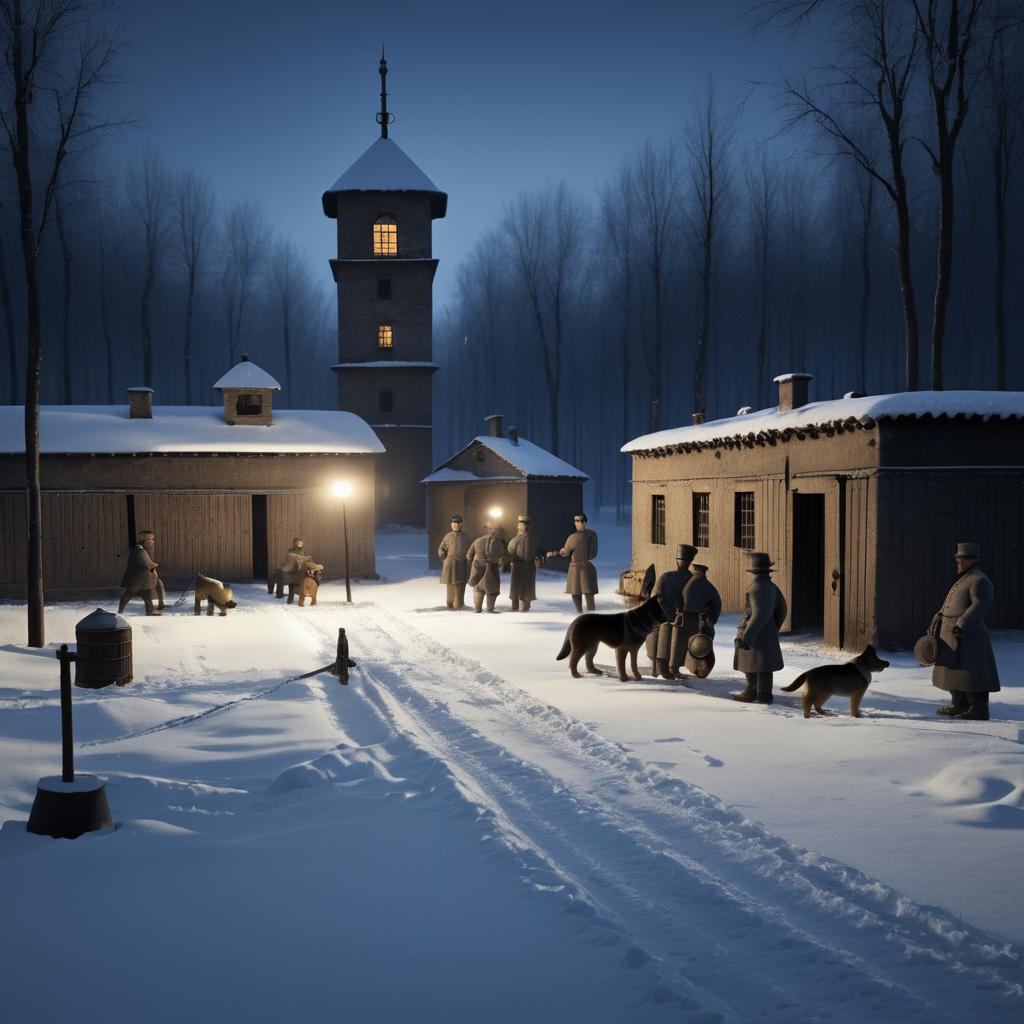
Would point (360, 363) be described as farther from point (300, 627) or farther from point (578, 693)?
point (578, 693)

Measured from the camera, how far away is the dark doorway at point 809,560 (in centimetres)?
1555

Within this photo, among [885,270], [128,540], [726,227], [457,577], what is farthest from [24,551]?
[885,270]

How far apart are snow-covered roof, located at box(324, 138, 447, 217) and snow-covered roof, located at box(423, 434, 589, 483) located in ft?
53.6

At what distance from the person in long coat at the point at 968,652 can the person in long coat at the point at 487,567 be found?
34.5ft

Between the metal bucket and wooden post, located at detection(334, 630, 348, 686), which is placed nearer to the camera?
the metal bucket

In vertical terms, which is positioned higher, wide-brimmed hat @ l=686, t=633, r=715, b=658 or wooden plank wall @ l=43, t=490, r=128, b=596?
wooden plank wall @ l=43, t=490, r=128, b=596

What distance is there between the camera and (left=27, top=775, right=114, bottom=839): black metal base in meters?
5.53

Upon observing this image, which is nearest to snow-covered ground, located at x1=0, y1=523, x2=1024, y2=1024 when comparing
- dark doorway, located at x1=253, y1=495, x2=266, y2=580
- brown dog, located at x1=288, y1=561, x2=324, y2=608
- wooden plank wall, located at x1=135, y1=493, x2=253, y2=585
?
brown dog, located at x1=288, y1=561, x2=324, y2=608

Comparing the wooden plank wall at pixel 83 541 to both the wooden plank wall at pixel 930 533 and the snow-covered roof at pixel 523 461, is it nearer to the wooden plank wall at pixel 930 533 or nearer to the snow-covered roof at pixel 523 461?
the snow-covered roof at pixel 523 461

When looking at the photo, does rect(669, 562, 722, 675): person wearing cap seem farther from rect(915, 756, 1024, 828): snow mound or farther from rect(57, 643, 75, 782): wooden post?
rect(57, 643, 75, 782): wooden post

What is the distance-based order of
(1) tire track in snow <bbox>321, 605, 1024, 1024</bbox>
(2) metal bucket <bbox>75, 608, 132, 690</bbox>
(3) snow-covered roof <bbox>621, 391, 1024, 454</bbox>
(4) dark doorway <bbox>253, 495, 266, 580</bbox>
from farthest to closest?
(4) dark doorway <bbox>253, 495, 266, 580</bbox>, (3) snow-covered roof <bbox>621, 391, 1024, 454</bbox>, (2) metal bucket <bbox>75, 608, 132, 690</bbox>, (1) tire track in snow <bbox>321, 605, 1024, 1024</bbox>

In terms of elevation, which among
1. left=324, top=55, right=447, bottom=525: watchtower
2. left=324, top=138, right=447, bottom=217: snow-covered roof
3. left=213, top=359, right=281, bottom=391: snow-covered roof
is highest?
left=324, top=138, right=447, bottom=217: snow-covered roof

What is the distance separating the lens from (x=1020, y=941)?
430 centimetres

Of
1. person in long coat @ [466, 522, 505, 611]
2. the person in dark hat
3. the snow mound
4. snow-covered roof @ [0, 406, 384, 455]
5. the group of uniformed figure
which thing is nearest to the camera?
the snow mound
